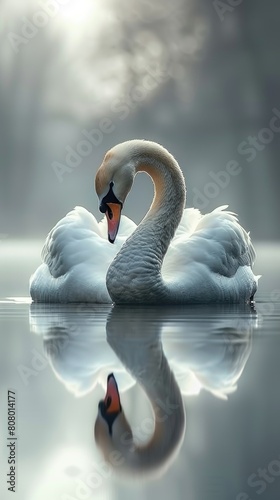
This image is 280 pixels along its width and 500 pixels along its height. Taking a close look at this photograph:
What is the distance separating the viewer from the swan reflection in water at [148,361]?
2924 mm

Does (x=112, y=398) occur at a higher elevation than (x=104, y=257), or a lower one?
lower

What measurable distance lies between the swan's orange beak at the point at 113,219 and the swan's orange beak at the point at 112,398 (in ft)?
15.9

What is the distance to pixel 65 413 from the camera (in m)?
3.26

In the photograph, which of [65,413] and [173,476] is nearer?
[173,476]

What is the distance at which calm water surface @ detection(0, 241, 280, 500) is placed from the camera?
253cm

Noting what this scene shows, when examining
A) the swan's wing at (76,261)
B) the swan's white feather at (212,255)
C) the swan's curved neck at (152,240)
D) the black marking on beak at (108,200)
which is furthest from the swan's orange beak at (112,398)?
the swan's wing at (76,261)

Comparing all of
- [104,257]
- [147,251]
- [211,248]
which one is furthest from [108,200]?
[211,248]

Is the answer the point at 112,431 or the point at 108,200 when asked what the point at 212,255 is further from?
the point at 112,431

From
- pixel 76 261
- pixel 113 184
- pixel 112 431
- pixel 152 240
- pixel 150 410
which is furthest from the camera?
pixel 76 261

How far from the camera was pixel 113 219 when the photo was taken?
882 cm

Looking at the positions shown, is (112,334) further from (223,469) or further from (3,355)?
(223,469)

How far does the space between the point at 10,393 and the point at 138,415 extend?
2.03 feet

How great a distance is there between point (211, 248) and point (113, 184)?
38.8 inches

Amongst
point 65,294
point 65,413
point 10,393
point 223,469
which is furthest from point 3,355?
point 65,294
